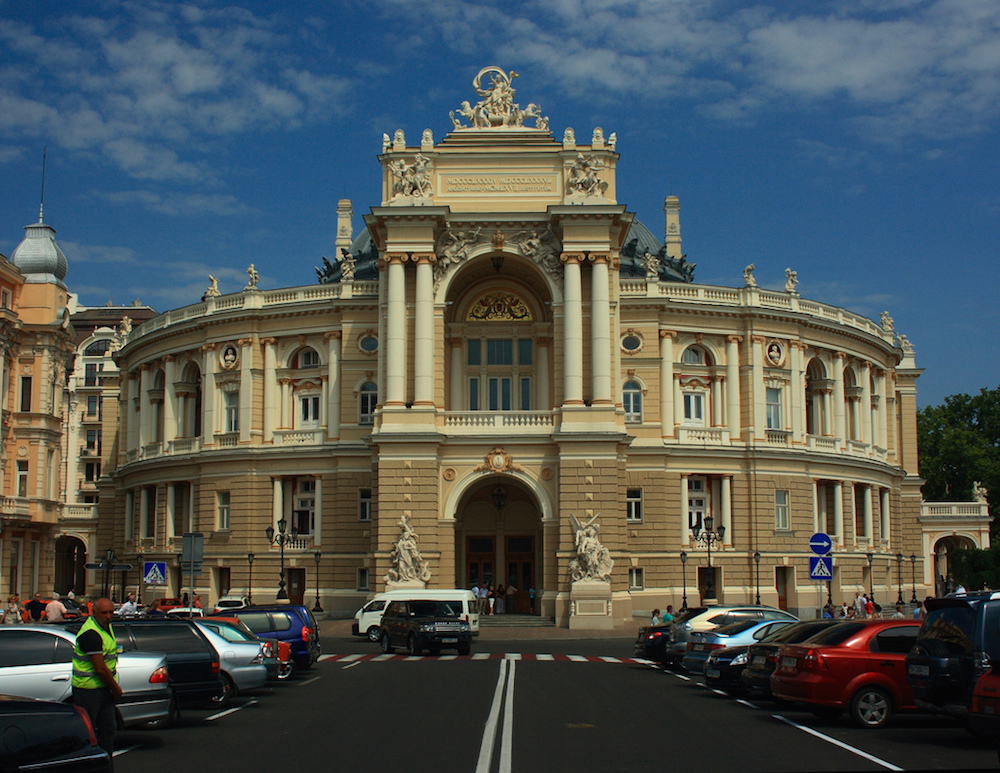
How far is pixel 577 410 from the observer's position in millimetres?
48938

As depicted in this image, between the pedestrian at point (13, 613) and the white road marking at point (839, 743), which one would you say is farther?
the pedestrian at point (13, 613)

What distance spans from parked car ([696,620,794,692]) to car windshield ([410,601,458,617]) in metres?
13.2

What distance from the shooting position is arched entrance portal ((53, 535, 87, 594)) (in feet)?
293

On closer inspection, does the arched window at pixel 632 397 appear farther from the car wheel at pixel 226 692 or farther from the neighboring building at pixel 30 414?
the car wheel at pixel 226 692

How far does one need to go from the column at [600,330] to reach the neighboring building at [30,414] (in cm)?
2987

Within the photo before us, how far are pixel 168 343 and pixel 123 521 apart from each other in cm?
1283

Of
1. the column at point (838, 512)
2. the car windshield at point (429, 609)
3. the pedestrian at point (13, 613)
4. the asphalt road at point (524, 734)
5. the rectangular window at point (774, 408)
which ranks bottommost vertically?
the pedestrian at point (13, 613)

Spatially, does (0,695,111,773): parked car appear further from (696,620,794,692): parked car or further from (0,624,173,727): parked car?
(696,620,794,692): parked car

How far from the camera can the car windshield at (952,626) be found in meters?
16.6

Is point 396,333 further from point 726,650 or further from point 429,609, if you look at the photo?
point 726,650

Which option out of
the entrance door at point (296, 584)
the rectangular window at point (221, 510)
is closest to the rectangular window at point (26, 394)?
the rectangular window at point (221, 510)

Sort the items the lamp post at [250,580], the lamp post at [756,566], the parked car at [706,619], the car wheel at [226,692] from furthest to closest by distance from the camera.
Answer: the lamp post at [756,566] → the lamp post at [250,580] → the parked car at [706,619] → the car wheel at [226,692]

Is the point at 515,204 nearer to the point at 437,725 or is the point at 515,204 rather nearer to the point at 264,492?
the point at 264,492

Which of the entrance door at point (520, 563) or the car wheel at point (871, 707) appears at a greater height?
the entrance door at point (520, 563)
